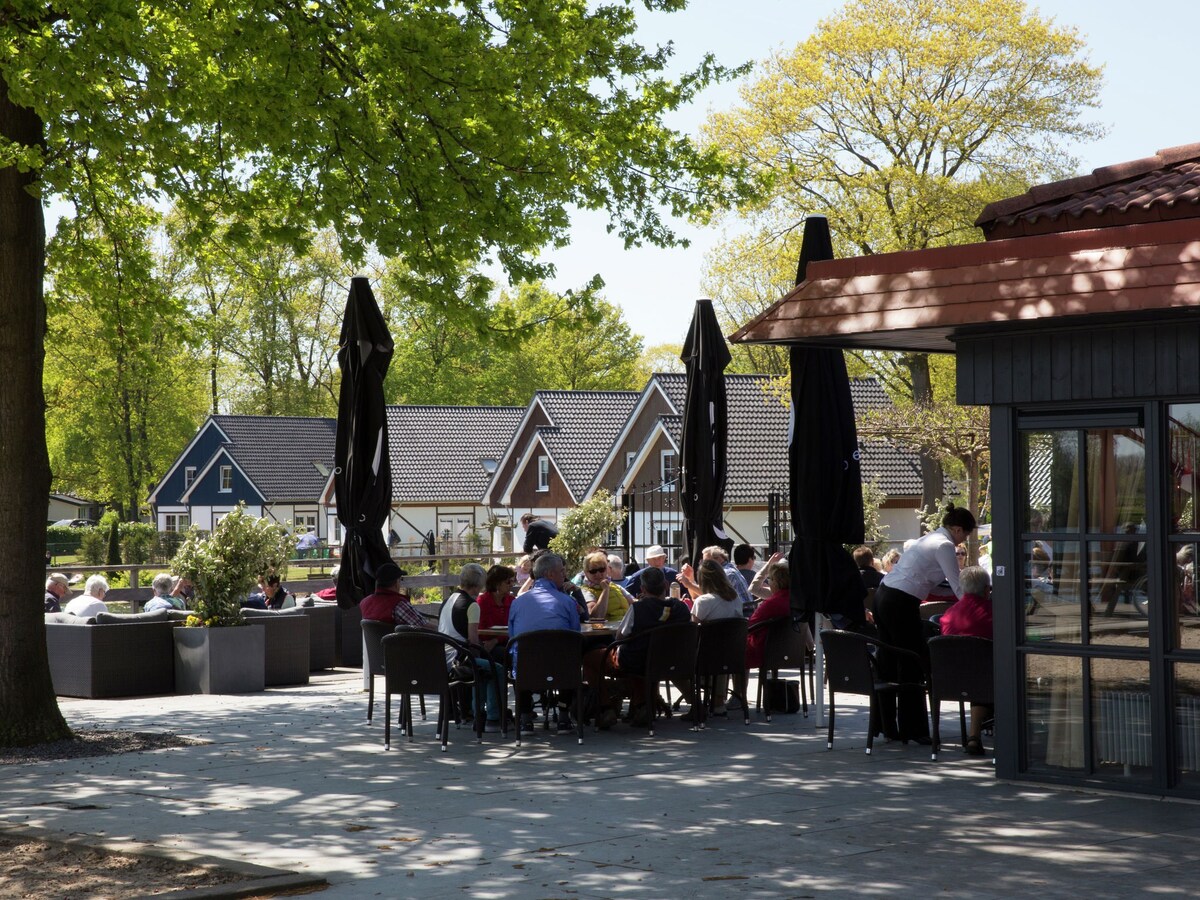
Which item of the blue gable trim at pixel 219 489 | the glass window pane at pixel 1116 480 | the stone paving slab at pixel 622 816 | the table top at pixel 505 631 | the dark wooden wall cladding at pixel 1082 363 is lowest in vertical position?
the stone paving slab at pixel 622 816

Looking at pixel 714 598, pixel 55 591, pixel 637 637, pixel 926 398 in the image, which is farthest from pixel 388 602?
pixel 926 398

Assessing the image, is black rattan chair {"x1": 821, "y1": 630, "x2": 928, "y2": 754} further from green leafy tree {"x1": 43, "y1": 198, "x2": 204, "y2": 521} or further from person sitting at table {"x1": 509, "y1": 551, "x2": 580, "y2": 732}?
green leafy tree {"x1": 43, "y1": 198, "x2": 204, "y2": 521}

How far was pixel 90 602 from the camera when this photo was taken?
16031mm

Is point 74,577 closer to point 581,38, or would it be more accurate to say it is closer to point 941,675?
point 581,38

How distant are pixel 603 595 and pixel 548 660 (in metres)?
2.45

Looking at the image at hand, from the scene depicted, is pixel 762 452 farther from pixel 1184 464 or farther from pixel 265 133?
pixel 1184 464

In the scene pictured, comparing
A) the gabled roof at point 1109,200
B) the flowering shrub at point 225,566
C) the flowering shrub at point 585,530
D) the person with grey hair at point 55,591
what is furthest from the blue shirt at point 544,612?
the flowering shrub at point 585,530

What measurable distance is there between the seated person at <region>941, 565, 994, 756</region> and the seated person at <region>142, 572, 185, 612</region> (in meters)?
9.45

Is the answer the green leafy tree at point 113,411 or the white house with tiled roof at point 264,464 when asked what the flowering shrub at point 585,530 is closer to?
the green leafy tree at point 113,411

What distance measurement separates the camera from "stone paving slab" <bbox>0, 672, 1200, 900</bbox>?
22.5 ft

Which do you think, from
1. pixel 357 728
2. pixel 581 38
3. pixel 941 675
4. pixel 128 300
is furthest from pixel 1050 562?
pixel 128 300

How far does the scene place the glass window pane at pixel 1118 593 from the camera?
8922 mm

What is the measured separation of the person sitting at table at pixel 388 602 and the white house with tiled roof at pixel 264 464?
6203 cm

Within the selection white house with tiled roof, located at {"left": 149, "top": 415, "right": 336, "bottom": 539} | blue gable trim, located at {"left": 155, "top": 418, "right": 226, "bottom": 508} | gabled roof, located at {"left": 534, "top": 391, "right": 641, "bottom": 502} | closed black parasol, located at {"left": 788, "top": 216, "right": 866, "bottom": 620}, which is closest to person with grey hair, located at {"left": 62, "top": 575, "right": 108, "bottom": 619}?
closed black parasol, located at {"left": 788, "top": 216, "right": 866, "bottom": 620}
